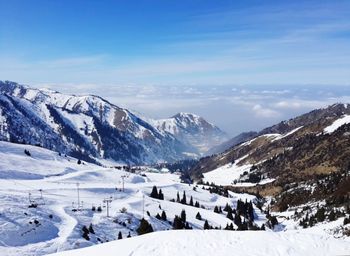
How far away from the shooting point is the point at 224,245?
1431 inches

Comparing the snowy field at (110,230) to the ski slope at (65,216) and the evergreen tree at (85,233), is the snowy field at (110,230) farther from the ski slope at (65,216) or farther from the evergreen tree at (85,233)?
the evergreen tree at (85,233)

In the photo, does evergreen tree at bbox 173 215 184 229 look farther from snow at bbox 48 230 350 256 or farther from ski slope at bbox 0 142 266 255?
snow at bbox 48 230 350 256

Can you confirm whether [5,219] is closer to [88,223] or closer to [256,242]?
[88,223]

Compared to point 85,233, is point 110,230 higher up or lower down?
lower down

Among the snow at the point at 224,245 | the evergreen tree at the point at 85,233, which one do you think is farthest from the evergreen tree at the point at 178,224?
the snow at the point at 224,245

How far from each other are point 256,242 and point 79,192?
14580 centimetres

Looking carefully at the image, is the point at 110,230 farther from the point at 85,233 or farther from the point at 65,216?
the point at 65,216

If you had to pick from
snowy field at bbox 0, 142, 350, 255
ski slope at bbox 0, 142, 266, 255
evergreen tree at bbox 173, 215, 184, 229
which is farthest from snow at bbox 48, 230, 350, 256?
evergreen tree at bbox 173, 215, 184, 229

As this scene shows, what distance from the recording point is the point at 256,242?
3647 cm

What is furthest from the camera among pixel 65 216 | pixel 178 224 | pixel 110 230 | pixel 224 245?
pixel 178 224

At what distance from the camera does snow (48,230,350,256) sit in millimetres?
34812

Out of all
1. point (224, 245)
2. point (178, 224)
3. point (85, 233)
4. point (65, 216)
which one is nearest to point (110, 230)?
point (85, 233)

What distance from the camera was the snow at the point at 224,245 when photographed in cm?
3481

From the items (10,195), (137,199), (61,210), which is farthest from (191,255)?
(137,199)
